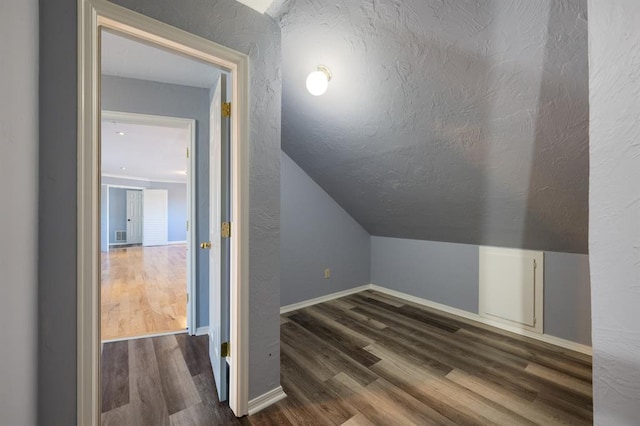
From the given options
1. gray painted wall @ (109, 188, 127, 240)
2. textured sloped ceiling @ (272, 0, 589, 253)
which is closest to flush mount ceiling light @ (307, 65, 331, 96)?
textured sloped ceiling @ (272, 0, 589, 253)

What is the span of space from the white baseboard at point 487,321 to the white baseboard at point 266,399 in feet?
6.90

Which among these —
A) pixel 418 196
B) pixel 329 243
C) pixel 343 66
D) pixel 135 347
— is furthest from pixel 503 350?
pixel 135 347

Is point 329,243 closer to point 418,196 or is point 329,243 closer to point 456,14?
point 418,196

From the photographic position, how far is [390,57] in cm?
146

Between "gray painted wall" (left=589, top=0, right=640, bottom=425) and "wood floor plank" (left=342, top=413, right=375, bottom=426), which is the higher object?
"gray painted wall" (left=589, top=0, right=640, bottom=425)

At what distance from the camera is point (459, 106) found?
58.6 inches

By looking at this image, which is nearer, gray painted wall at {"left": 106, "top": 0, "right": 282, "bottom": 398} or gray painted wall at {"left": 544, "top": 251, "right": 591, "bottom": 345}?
gray painted wall at {"left": 106, "top": 0, "right": 282, "bottom": 398}

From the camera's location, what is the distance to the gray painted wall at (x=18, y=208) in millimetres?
669

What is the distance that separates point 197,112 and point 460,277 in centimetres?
319

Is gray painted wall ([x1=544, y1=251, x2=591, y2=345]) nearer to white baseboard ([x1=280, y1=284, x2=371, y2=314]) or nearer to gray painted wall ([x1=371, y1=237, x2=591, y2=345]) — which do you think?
gray painted wall ([x1=371, y1=237, x2=591, y2=345])

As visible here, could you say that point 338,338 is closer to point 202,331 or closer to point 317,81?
point 202,331

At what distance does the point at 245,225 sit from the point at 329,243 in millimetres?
2053

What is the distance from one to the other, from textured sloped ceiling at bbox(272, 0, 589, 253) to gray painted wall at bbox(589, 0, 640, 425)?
65 cm

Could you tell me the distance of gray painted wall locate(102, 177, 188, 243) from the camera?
854 centimetres
